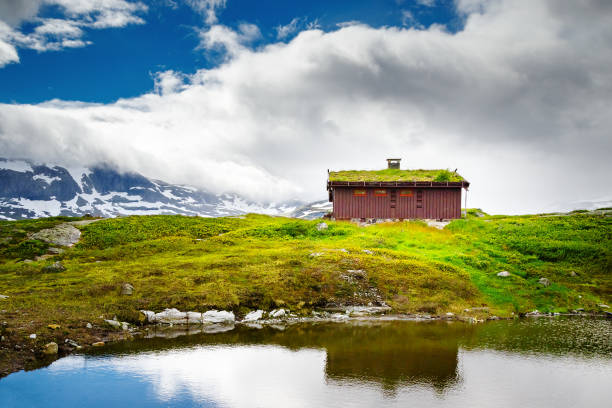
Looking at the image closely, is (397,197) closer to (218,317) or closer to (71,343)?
(218,317)

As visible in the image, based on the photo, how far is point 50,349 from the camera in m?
19.9

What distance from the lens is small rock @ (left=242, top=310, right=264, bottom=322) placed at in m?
27.1

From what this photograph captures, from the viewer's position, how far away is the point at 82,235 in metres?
45.8

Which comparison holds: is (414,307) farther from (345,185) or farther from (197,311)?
(345,185)

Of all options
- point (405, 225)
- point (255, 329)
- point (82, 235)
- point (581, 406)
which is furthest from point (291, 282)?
point (82, 235)

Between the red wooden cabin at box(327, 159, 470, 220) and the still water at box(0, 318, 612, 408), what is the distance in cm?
3308

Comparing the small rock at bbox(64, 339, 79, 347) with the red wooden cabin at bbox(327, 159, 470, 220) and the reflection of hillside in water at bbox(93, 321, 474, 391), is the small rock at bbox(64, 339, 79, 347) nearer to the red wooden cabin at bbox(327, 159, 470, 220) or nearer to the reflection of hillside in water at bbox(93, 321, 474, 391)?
the reflection of hillside in water at bbox(93, 321, 474, 391)

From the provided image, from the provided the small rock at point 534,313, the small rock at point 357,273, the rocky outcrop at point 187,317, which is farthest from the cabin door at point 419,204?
the rocky outcrop at point 187,317

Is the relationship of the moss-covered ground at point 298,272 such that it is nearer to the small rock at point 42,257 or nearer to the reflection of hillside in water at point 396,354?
the small rock at point 42,257

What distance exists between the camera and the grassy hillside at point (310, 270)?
89.2 feet

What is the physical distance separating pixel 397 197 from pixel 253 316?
116 ft

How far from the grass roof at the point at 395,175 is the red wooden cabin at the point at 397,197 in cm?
14

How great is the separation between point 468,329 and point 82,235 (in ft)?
133

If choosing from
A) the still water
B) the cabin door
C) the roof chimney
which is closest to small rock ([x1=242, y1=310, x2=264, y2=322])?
the still water
